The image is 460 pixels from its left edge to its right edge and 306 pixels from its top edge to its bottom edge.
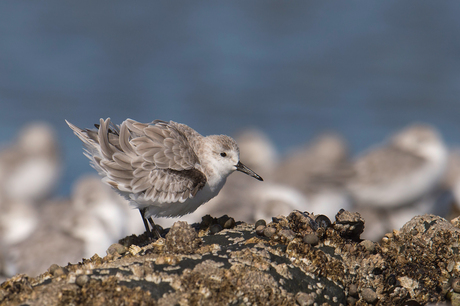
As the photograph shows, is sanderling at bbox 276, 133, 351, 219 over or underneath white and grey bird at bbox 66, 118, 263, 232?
over

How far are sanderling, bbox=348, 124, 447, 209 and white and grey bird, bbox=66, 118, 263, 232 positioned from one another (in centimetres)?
585

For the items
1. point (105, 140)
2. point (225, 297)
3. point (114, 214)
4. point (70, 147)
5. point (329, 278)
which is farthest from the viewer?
point (70, 147)

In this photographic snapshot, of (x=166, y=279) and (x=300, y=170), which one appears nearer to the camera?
(x=166, y=279)

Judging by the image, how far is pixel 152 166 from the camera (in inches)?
215

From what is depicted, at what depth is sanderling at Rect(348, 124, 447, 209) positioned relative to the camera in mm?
10711

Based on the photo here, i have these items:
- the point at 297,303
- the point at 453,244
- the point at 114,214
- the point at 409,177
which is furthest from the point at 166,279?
the point at 114,214

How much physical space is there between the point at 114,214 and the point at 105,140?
7.24 meters

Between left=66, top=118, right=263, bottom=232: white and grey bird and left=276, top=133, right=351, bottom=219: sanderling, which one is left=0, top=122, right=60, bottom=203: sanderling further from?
left=66, top=118, right=263, bottom=232: white and grey bird

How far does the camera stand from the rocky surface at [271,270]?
3.58 meters

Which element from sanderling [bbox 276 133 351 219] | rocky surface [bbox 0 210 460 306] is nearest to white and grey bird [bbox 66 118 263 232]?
rocky surface [bbox 0 210 460 306]

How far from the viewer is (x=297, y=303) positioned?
3.85m

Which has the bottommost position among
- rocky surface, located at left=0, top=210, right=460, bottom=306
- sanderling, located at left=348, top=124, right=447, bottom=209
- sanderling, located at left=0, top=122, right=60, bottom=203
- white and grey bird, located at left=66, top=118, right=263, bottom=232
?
rocky surface, located at left=0, top=210, right=460, bottom=306

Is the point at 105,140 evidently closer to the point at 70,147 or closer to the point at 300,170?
the point at 300,170

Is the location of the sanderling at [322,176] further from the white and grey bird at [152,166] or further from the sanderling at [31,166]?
the sanderling at [31,166]
